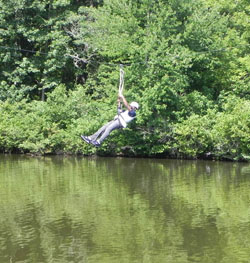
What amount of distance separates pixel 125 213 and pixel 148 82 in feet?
41.0

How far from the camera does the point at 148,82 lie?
29.9m

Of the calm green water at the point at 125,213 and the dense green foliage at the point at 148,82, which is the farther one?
the dense green foliage at the point at 148,82

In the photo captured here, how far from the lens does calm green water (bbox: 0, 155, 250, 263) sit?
14.8 metres

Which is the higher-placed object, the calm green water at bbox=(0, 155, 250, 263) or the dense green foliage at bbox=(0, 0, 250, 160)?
the dense green foliage at bbox=(0, 0, 250, 160)

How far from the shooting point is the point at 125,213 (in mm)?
18781

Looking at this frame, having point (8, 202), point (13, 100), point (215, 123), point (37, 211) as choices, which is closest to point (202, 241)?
point (37, 211)

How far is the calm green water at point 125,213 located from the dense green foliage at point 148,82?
94.7 inches

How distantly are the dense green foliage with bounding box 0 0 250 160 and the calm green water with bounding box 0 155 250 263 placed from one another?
241 centimetres

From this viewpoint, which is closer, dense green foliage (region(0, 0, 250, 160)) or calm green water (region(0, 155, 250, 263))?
calm green water (region(0, 155, 250, 263))

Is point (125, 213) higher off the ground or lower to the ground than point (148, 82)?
lower

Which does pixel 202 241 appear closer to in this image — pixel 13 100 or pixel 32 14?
pixel 13 100

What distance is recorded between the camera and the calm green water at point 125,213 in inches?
584

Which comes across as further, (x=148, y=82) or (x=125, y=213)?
(x=148, y=82)

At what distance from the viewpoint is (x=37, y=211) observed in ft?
62.5
